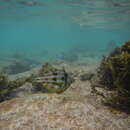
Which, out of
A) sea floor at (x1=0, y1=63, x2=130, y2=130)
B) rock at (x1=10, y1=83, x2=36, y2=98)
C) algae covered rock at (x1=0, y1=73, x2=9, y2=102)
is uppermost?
sea floor at (x1=0, y1=63, x2=130, y2=130)

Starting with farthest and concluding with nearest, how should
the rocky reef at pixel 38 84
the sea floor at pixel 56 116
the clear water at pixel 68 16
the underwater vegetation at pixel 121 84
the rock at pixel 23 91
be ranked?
the clear water at pixel 68 16 < the rock at pixel 23 91 < the rocky reef at pixel 38 84 < the underwater vegetation at pixel 121 84 < the sea floor at pixel 56 116

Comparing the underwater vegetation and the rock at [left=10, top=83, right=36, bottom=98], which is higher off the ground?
the underwater vegetation

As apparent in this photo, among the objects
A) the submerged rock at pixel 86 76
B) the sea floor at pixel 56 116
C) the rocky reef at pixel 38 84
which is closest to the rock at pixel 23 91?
the rocky reef at pixel 38 84

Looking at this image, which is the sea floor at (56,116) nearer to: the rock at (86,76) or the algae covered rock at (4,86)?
the algae covered rock at (4,86)

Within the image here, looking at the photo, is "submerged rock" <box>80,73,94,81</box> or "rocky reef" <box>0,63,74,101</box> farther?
"submerged rock" <box>80,73,94,81</box>

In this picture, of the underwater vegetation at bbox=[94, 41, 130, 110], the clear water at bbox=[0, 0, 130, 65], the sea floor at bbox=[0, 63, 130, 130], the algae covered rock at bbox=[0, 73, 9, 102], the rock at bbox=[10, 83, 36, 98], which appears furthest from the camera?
the clear water at bbox=[0, 0, 130, 65]

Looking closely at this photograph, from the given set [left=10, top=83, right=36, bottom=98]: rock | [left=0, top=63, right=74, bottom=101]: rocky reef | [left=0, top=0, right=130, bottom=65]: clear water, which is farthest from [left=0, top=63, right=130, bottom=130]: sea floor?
[left=0, top=0, right=130, bottom=65]: clear water

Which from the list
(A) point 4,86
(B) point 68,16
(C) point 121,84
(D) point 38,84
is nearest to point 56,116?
(C) point 121,84

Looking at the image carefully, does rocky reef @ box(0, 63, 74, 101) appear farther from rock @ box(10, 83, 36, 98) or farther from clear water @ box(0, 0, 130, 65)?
clear water @ box(0, 0, 130, 65)

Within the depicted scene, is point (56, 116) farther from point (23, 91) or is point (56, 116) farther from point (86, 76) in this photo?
point (86, 76)

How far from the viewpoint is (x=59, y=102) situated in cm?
300

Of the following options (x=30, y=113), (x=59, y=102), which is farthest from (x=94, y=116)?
(x=30, y=113)

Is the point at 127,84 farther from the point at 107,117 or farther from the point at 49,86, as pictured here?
the point at 49,86

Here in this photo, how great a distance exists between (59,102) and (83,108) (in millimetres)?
500
